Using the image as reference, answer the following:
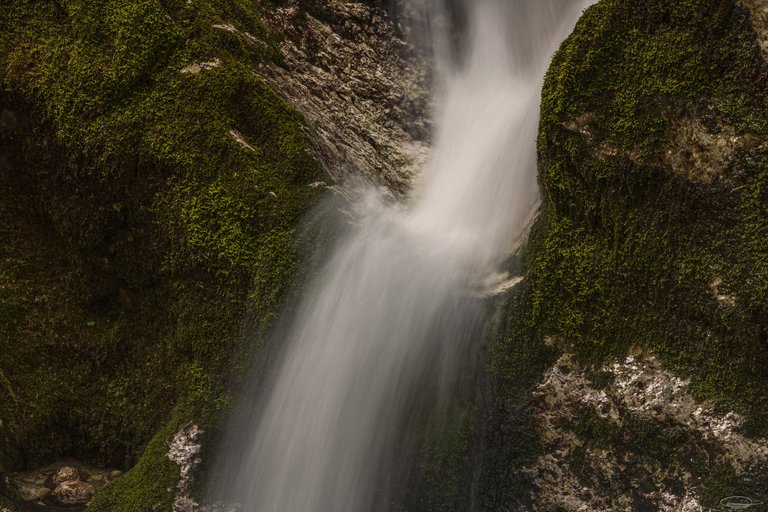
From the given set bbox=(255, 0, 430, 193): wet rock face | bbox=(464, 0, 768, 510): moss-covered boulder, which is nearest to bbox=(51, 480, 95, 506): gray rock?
bbox=(464, 0, 768, 510): moss-covered boulder

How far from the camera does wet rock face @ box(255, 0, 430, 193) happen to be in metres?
6.76

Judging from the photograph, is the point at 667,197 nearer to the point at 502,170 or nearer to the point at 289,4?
the point at 502,170

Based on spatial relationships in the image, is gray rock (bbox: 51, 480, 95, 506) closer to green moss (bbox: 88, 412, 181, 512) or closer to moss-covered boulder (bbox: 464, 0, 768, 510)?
green moss (bbox: 88, 412, 181, 512)

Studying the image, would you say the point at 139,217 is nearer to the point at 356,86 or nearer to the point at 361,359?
the point at 361,359

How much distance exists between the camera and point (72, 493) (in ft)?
19.4

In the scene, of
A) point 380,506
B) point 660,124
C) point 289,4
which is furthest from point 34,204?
point 660,124

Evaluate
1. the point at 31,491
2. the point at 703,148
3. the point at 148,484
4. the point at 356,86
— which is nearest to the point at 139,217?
the point at 148,484

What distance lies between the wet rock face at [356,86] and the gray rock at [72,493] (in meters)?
3.85

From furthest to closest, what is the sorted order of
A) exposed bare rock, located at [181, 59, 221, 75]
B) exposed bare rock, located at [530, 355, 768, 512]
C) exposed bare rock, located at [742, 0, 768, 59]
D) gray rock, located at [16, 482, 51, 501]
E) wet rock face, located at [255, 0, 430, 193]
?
wet rock face, located at [255, 0, 430, 193] → exposed bare rock, located at [181, 59, 221, 75] → gray rock, located at [16, 482, 51, 501] → exposed bare rock, located at [530, 355, 768, 512] → exposed bare rock, located at [742, 0, 768, 59]

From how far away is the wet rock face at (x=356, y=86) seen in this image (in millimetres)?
6758

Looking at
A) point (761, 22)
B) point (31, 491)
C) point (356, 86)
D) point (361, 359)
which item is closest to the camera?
point (761, 22)

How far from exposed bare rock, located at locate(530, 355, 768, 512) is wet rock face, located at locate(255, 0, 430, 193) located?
303 centimetres

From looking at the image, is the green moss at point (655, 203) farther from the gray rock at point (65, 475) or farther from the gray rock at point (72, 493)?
the gray rock at point (65, 475)

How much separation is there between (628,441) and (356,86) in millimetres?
5057
